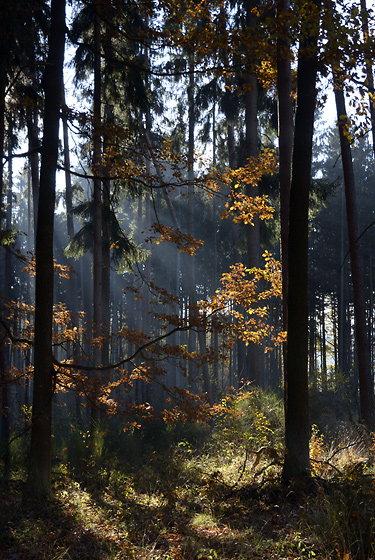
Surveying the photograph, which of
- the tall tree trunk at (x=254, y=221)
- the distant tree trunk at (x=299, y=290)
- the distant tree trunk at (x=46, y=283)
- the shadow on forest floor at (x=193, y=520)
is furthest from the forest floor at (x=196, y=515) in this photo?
the tall tree trunk at (x=254, y=221)

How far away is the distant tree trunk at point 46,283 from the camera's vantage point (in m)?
7.05

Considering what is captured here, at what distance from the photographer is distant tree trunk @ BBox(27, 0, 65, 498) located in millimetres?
7051

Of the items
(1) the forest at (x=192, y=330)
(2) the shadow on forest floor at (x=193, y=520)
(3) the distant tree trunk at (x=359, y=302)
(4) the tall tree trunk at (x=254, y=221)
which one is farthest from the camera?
(4) the tall tree trunk at (x=254, y=221)

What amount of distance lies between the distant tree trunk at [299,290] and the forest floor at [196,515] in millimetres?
415

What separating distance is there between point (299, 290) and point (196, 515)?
3.47 meters

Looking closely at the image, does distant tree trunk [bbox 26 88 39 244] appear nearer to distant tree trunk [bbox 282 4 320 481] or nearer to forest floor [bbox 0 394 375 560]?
distant tree trunk [bbox 282 4 320 481]

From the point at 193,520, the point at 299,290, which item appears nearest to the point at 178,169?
the point at 299,290

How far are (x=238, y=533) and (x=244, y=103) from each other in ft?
43.5

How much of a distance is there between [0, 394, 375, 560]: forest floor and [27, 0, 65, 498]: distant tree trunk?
605 mm

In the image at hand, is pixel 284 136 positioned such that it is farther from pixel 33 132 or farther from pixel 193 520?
pixel 193 520

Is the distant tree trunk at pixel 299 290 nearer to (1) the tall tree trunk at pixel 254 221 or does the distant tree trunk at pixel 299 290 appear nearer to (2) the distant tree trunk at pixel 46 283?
(2) the distant tree trunk at pixel 46 283

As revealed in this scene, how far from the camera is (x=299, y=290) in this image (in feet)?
22.2

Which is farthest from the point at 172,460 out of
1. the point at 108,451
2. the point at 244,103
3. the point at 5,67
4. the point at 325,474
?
the point at 244,103

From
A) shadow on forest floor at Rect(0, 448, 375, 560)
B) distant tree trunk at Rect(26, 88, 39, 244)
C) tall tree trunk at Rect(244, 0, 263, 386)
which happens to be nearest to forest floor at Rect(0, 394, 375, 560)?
shadow on forest floor at Rect(0, 448, 375, 560)
